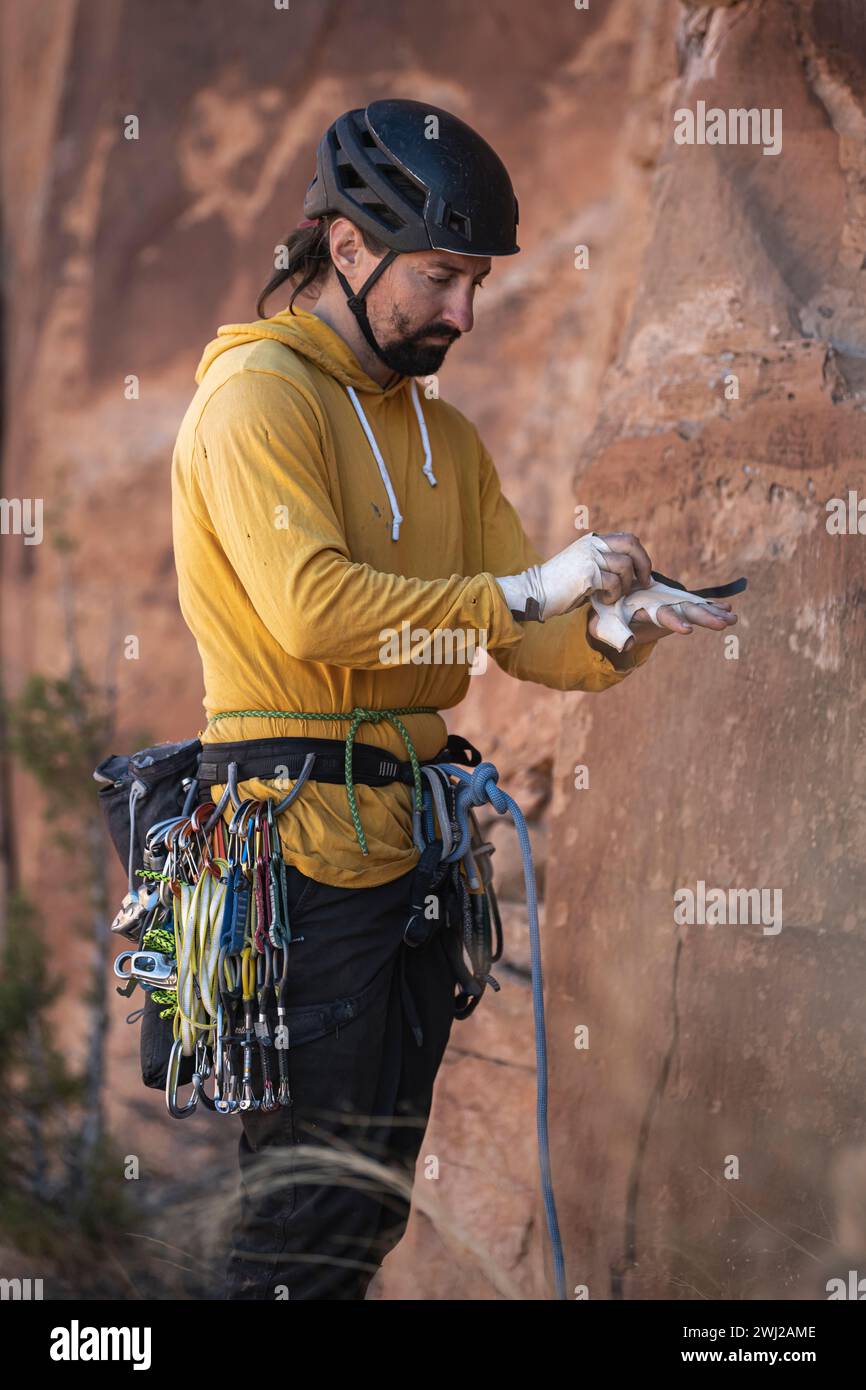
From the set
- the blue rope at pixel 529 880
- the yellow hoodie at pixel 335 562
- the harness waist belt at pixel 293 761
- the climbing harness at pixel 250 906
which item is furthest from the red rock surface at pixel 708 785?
the harness waist belt at pixel 293 761

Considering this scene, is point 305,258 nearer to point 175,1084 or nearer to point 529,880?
point 529,880

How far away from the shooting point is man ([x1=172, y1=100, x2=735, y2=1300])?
205 centimetres

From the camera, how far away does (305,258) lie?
2410 mm

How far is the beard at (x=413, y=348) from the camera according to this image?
224cm

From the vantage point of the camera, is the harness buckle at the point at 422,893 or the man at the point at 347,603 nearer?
the man at the point at 347,603

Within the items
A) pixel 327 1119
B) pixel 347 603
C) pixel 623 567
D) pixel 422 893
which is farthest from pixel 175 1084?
pixel 623 567

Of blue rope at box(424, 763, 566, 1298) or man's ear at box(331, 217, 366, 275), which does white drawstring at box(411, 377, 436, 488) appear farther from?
blue rope at box(424, 763, 566, 1298)

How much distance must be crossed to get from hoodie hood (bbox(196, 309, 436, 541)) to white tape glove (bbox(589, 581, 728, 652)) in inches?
14.9

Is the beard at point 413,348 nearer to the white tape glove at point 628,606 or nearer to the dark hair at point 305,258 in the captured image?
the dark hair at point 305,258

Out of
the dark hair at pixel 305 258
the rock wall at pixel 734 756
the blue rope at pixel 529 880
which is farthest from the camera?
the rock wall at pixel 734 756

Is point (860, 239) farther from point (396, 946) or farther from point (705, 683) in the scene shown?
point (396, 946)

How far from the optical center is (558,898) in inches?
122

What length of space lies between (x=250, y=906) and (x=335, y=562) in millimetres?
574

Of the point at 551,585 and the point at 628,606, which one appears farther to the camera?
the point at 628,606
